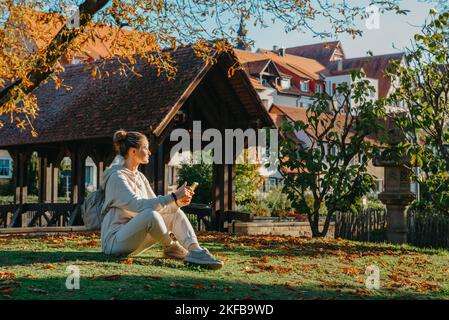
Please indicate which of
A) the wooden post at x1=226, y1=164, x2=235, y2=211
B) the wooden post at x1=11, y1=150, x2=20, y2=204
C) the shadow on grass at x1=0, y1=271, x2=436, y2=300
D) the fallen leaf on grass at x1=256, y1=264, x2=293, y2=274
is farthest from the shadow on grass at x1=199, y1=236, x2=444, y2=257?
the wooden post at x1=11, y1=150, x2=20, y2=204

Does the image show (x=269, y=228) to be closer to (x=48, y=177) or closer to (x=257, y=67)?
(x=48, y=177)

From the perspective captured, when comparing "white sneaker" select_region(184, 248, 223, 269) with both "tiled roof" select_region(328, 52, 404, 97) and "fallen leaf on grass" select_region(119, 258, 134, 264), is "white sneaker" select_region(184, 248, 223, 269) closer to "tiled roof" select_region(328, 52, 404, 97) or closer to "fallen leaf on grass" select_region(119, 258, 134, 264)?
"fallen leaf on grass" select_region(119, 258, 134, 264)

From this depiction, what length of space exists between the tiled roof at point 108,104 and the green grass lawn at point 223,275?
547 cm

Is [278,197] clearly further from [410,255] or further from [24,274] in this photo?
[24,274]

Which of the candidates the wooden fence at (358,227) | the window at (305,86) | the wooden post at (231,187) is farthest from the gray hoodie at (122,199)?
the window at (305,86)

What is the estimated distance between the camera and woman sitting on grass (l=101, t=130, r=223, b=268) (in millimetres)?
7562

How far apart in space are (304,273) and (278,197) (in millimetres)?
23744

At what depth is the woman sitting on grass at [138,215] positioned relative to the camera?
7562 millimetres

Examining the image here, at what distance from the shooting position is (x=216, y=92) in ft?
58.5

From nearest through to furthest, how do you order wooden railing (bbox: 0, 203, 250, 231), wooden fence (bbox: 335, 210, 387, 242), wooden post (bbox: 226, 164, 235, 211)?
wooden railing (bbox: 0, 203, 250, 231)
wooden post (bbox: 226, 164, 235, 211)
wooden fence (bbox: 335, 210, 387, 242)

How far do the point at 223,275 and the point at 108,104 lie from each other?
1132 centimetres

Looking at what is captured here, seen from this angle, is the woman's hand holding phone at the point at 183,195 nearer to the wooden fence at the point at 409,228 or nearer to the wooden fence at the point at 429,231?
the wooden fence at the point at 409,228

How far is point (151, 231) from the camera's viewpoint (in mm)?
7621
